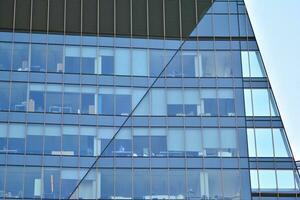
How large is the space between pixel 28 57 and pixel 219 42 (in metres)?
14.3

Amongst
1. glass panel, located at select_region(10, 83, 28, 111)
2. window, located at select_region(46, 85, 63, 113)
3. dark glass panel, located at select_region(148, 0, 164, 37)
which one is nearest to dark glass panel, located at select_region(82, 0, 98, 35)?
dark glass panel, located at select_region(148, 0, 164, 37)

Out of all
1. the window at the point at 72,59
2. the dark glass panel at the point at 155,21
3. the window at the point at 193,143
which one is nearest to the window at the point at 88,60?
the window at the point at 72,59

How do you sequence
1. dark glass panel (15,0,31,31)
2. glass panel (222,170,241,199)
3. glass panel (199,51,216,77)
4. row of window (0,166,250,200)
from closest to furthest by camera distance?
row of window (0,166,250,200) → glass panel (222,170,241,199) → dark glass panel (15,0,31,31) → glass panel (199,51,216,77)

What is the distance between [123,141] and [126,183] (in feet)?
9.93

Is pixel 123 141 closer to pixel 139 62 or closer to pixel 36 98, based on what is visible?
pixel 139 62

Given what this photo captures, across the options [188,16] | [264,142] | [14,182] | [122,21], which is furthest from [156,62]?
[14,182]

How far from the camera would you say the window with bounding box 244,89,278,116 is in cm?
4356

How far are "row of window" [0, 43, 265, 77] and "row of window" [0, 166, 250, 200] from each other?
745 centimetres

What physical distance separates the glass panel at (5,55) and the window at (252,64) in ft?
56.8

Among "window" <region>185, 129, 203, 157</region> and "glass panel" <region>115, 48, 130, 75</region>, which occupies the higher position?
"glass panel" <region>115, 48, 130, 75</region>

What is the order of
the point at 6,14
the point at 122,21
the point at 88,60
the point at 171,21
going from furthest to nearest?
the point at 171,21 < the point at 122,21 < the point at 88,60 < the point at 6,14

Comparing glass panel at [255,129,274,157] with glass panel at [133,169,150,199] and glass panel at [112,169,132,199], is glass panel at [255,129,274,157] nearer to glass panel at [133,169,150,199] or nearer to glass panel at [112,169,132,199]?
glass panel at [133,169,150,199]

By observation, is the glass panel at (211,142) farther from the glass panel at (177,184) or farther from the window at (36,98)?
the window at (36,98)

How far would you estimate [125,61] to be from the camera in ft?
145
